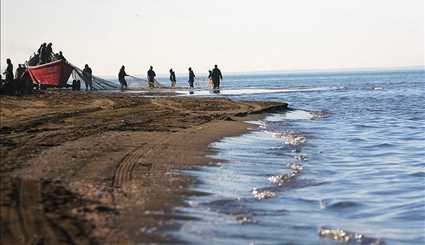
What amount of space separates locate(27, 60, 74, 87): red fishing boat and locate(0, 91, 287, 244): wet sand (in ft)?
62.5

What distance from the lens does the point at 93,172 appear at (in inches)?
340

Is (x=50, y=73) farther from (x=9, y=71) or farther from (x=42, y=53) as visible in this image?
(x=9, y=71)

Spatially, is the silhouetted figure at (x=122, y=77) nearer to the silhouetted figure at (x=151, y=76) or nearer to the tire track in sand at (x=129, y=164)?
the silhouetted figure at (x=151, y=76)

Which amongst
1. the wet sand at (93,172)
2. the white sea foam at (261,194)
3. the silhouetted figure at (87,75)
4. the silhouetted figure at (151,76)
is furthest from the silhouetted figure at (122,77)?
the white sea foam at (261,194)

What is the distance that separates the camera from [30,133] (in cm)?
1191

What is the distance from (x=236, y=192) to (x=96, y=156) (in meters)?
2.51

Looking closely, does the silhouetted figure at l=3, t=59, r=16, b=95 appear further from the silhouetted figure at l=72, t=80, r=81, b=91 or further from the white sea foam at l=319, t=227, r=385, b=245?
the white sea foam at l=319, t=227, r=385, b=245

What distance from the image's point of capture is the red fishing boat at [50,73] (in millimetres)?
35938

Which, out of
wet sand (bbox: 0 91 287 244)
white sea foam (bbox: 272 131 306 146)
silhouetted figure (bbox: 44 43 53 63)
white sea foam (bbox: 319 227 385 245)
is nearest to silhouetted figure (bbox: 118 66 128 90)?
silhouetted figure (bbox: 44 43 53 63)

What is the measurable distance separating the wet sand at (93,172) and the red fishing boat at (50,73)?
19064mm

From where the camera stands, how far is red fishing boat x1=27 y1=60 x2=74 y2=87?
3594cm

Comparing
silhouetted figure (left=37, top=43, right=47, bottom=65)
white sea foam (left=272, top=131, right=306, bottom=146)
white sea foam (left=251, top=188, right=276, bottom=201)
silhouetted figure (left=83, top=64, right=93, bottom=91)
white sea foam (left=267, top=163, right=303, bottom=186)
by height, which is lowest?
white sea foam (left=272, top=131, right=306, bottom=146)

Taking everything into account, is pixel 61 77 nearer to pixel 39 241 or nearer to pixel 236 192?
pixel 236 192

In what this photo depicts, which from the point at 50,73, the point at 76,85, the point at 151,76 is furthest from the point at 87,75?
the point at 151,76
